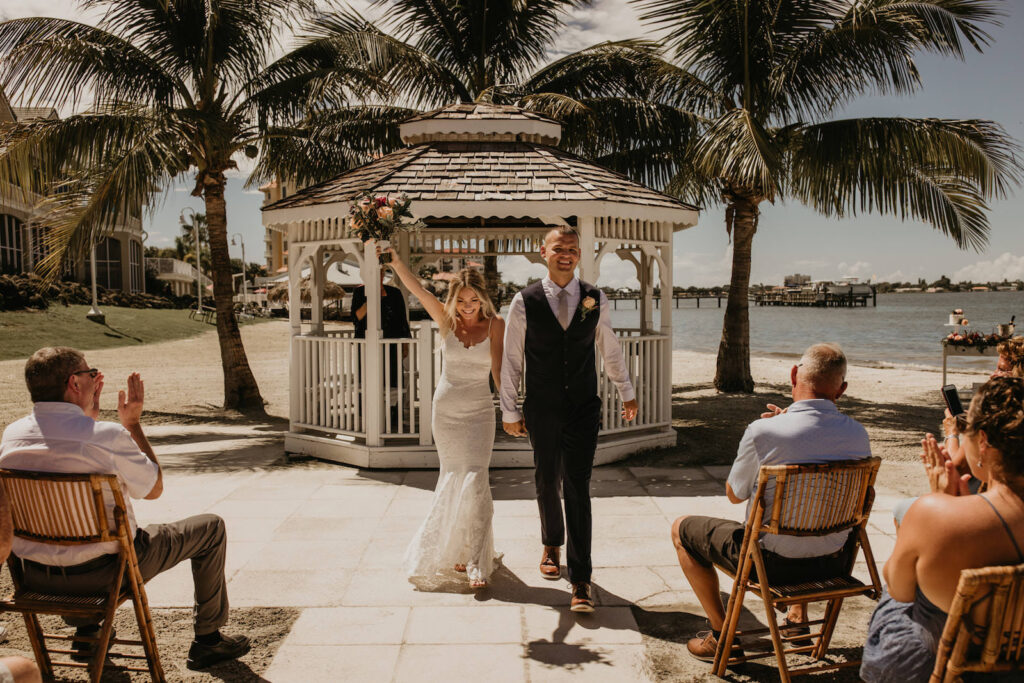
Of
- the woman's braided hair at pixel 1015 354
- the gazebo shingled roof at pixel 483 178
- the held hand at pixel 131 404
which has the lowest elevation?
the held hand at pixel 131 404

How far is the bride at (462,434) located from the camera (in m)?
4.76

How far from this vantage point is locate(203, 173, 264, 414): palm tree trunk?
12953 millimetres

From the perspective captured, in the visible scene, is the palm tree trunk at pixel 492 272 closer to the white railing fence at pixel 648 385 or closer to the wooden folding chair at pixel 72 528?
the white railing fence at pixel 648 385

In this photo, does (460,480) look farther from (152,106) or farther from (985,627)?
(152,106)

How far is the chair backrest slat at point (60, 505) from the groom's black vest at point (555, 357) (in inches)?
87.4

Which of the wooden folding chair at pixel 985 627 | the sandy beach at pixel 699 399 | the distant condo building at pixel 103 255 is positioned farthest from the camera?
the distant condo building at pixel 103 255

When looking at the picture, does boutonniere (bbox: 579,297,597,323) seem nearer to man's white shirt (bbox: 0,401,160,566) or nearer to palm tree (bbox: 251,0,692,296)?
man's white shirt (bbox: 0,401,160,566)

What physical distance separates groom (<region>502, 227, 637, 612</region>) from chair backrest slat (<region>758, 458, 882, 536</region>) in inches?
51.3

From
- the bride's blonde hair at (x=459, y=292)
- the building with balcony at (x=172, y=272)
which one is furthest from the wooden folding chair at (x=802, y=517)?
the building with balcony at (x=172, y=272)

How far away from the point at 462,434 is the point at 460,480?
0.28 meters

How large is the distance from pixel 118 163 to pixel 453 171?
4.73 metres

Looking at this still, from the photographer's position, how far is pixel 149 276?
5453 centimetres

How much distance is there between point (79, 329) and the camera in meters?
27.6

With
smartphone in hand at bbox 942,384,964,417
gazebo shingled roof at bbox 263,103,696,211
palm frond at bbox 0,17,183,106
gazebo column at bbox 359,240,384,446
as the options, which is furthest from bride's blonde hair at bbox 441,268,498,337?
palm frond at bbox 0,17,183,106
